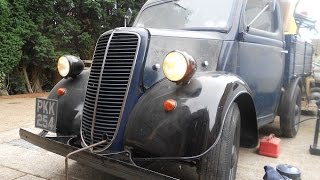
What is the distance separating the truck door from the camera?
12.0 feet

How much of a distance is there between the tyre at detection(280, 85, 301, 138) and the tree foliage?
252 inches

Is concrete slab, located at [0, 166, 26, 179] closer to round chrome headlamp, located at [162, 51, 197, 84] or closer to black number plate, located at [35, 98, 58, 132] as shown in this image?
black number plate, located at [35, 98, 58, 132]

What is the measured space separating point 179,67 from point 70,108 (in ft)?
4.43

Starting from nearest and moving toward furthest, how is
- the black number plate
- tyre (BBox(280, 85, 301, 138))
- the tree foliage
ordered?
the black number plate
tyre (BBox(280, 85, 301, 138))
the tree foliage

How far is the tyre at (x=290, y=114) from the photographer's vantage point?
4.93 meters

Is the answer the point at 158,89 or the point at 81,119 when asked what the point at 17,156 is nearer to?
the point at 81,119

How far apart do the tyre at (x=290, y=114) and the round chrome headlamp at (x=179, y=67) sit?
285 centimetres

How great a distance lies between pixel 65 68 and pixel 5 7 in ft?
17.7

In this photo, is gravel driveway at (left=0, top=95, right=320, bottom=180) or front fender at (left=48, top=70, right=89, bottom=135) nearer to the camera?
front fender at (left=48, top=70, right=89, bottom=135)

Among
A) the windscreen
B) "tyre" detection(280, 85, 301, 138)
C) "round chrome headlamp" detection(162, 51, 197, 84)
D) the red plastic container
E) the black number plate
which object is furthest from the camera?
"tyre" detection(280, 85, 301, 138)

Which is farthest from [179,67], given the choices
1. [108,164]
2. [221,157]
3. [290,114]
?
[290,114]

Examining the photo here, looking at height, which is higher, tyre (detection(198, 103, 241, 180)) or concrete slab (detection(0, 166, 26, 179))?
tyre (detection(198, 103, 241, 180))

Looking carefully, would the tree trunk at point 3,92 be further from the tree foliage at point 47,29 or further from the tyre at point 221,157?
the tyre at point 221,157

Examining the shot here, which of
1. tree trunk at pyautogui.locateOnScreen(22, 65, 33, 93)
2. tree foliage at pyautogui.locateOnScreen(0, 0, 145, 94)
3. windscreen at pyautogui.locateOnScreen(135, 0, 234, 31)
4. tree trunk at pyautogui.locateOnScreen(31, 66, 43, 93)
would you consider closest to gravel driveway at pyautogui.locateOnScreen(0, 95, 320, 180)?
windscreen at pyautogui.locateOnScreen(135, 0, 234, 31)
